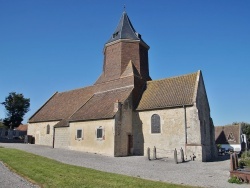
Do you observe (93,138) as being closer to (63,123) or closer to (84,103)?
(63,123)

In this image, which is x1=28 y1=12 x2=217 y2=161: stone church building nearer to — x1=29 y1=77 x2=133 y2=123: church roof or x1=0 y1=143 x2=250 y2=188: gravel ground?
x1=29 y1=77 x2=133 y2=123: church roof

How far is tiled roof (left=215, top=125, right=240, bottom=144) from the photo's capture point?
53.8 meters

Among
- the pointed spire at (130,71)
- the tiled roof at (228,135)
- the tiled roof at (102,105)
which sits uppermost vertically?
the pointed spire at (130,71)

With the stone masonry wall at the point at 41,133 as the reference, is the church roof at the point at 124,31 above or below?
above

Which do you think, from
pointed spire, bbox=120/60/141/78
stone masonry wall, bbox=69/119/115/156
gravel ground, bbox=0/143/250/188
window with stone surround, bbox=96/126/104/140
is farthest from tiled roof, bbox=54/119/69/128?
gravel ground, bbox=0/143/250/188

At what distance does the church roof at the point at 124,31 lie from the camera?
3206cm

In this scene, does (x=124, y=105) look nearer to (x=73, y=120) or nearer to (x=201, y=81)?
(x=73, y=120)

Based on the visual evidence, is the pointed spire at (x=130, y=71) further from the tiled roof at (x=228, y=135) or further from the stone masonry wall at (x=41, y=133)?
the tiled roof at (x=228, y=135)

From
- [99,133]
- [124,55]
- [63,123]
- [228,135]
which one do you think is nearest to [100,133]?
[99,133]

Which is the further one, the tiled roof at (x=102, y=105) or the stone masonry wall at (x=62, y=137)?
the stone masonry wall at (x=62, y=137)

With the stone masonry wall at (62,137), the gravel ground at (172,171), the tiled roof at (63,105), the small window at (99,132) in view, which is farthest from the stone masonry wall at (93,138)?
the gravel ground at (172,171)

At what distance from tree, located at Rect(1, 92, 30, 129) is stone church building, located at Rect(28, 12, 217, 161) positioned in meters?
37.4

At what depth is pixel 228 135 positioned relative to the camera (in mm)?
55125

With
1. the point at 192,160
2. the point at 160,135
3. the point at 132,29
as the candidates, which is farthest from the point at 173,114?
the point at 132,29
